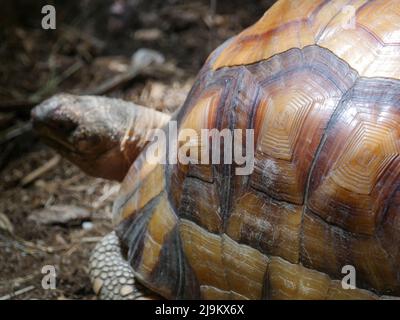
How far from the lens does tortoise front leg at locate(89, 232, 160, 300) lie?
2830mm

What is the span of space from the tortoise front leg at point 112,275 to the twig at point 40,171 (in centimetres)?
106

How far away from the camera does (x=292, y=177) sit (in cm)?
222

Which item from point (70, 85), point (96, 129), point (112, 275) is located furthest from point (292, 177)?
point (70, 85)

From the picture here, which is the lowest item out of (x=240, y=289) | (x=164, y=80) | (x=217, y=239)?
(x=240, y=289)

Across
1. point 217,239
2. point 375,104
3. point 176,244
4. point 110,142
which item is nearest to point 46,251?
point 110,142

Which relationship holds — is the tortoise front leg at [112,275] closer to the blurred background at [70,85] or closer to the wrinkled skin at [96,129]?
the blurred background at [70,85]

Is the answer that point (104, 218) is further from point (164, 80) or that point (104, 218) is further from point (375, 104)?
point (375, 104)

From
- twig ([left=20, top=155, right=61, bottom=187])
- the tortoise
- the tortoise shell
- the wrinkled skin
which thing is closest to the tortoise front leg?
the tortoise

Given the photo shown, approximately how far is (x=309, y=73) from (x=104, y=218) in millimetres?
1723

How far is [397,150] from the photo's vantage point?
2.05 metres

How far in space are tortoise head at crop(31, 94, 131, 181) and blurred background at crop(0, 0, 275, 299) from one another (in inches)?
18.0

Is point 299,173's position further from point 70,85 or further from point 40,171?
point 70,85

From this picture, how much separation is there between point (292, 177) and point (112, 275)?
1.11 meters

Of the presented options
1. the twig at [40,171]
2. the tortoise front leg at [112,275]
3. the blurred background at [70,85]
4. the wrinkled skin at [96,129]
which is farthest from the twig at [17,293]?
the twig at [40,171]
